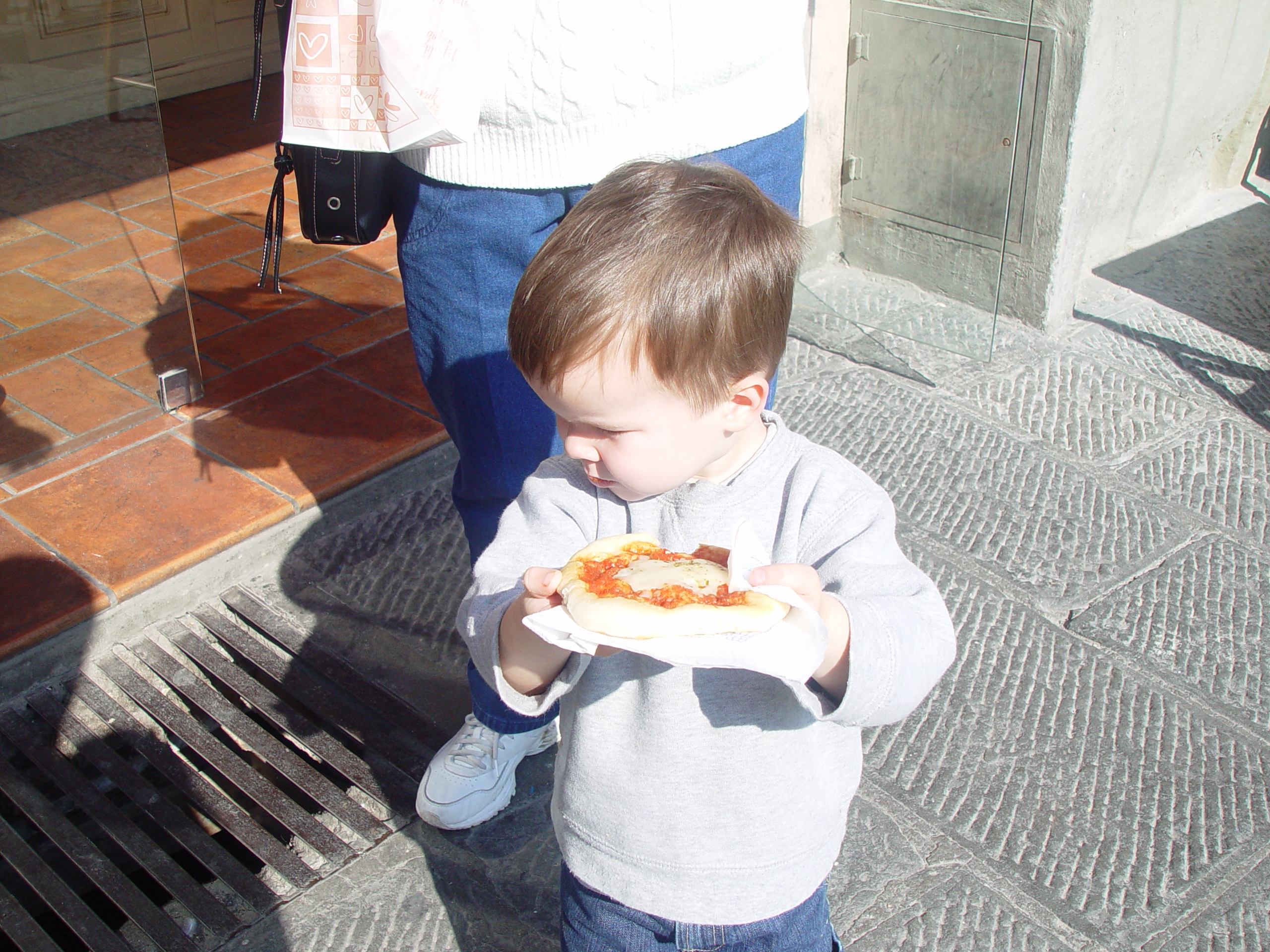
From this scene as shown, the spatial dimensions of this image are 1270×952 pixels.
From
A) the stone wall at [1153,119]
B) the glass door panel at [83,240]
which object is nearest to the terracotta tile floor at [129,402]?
the glass door panel at [83,240]

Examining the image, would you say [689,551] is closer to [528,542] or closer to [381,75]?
[528,542]

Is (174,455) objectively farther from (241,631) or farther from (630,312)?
(630,312)

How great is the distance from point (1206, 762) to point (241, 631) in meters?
2.05

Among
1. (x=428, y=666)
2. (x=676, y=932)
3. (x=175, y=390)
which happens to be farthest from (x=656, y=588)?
(x=175, y=390)

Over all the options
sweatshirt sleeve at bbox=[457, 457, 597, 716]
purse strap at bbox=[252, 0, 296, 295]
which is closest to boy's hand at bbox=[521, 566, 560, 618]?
sweatshirt sleeve at bbox=[457, 457, 597, 716]

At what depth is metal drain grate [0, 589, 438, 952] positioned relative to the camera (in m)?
1.81

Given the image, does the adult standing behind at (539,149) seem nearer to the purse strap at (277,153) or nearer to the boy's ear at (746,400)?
the purse strap at (277,153)

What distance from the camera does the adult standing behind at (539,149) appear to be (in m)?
1.46

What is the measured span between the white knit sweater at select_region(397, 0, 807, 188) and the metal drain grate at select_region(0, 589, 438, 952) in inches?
45.8

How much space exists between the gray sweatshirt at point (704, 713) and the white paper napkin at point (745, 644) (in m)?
0.15

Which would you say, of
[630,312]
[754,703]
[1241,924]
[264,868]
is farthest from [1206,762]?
[264,868]

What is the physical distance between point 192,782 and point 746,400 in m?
1.46

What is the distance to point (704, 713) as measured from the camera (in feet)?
3.88

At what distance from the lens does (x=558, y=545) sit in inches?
49.4
